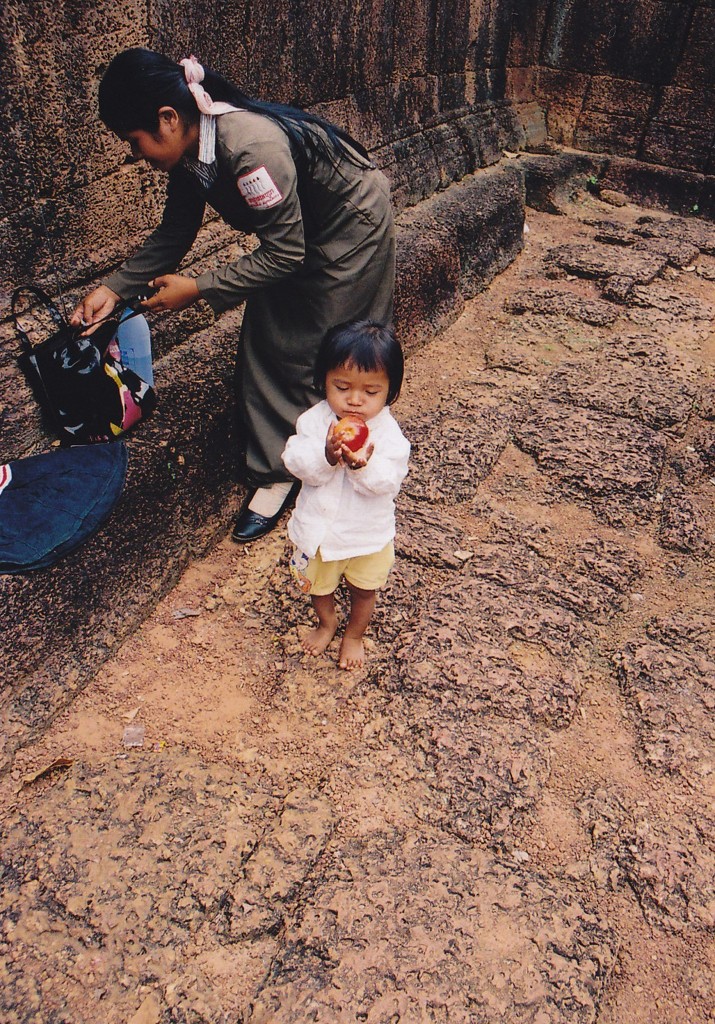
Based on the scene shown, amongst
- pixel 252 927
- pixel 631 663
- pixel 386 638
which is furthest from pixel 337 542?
pixel 631 663

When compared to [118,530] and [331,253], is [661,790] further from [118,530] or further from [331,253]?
[331,253]

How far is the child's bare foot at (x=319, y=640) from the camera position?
2.30 meters

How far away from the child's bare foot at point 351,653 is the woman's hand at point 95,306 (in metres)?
1.21

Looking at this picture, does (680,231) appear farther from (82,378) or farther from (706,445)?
(82,378)

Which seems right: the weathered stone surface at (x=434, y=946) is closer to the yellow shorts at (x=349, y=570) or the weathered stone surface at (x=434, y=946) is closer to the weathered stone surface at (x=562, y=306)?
the yellow shorts at (x=349, y=570)

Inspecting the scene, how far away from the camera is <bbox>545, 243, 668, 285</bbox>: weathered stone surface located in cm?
Result: 468

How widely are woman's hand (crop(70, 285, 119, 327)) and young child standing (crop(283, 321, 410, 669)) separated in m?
0.74

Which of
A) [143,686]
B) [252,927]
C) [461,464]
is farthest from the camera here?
[461,464]

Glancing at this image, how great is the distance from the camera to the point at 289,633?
238 cm

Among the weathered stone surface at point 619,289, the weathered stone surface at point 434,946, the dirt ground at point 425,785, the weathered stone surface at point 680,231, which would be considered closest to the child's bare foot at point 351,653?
the dirt ground at point 425,785

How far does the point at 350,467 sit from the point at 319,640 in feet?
2.38

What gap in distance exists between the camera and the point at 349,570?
2.09 metres

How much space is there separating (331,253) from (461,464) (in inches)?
41.1

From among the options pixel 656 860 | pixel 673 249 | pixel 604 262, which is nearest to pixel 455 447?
pixel 656 860
